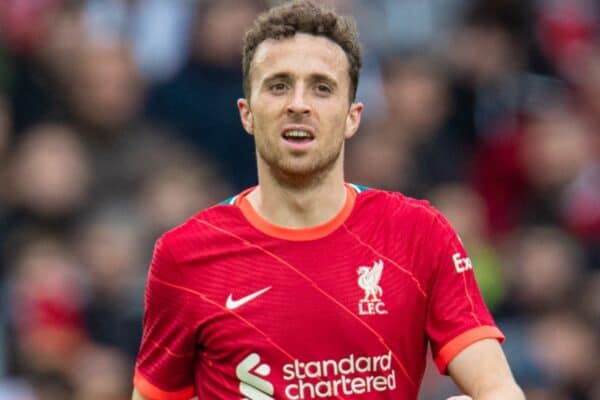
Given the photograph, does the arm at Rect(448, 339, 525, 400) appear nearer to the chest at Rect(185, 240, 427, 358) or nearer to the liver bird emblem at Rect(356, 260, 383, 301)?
the chest at Rect(185, 240, 427, 358)

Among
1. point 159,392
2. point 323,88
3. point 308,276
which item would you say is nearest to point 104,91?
point 159,392

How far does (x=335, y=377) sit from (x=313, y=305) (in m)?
0.26

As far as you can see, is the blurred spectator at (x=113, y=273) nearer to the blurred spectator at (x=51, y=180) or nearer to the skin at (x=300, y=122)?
the blurred spectator at (x=51, y=180)

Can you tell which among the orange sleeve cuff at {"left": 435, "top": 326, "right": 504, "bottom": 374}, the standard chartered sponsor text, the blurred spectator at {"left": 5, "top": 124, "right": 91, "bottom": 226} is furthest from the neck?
the blurred spectator at {"left": 5, "top": 124, "right": 91, "bottom": 226}

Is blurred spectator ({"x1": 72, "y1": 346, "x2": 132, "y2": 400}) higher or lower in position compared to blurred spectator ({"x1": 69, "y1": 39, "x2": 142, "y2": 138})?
lower

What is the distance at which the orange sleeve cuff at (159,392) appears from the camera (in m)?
5.59

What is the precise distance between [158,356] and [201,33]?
506cm

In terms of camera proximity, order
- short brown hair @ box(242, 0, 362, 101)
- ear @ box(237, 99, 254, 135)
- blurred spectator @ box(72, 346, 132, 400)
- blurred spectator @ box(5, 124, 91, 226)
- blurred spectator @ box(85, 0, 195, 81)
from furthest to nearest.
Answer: blurred spectator @ box(85, 0, 195, 81) < blurred spectator @ box(5, 124, 91, 226) < blurred spectator @ box(72, 346, 132, 400) < ear @ box(237, 99, 254, 135) < short brown hair @ box(242, 0, 362, 101)

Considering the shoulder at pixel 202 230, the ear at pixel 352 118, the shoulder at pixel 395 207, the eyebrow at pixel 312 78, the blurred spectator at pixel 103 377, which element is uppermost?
the eyebrow at pixel 312 78

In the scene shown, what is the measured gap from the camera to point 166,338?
5.52 m

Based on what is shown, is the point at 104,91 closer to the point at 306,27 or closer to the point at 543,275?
the point at 543,275

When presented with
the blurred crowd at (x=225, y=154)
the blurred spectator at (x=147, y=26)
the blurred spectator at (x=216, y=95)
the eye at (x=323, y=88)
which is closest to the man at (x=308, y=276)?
the eye at (x=323, y=88)

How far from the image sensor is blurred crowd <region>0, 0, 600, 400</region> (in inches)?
363

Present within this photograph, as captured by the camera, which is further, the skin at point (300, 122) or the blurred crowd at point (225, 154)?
the blurred crowd at point (225, 154)
